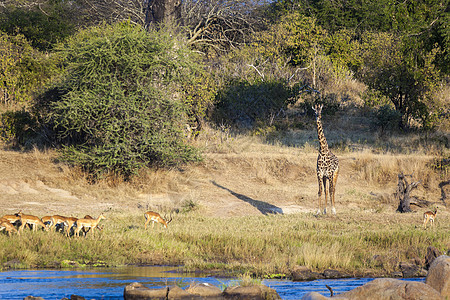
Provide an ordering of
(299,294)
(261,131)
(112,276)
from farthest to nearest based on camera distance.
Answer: (261,131) < (112,276) < (299,294)

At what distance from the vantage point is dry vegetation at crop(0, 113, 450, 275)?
12.4 metres

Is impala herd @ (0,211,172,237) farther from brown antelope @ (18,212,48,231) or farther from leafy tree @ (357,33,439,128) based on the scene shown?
leafy tree @ (357,33,439,128)

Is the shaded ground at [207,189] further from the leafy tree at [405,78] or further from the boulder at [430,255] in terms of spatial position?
the boulder at [430,255]

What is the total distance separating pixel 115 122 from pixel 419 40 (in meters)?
12.1

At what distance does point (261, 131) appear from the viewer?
28.5m

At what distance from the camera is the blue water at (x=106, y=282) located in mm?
9258

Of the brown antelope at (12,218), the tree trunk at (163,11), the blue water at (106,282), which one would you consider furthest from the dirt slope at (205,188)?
the tree trunk at (163,11)

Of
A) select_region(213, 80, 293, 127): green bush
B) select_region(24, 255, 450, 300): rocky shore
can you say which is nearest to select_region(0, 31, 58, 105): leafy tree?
select_region(213, 80, 293, 127): green bush

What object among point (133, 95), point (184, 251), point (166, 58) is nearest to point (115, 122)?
point (133, 95)

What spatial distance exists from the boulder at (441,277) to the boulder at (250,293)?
2325 millimetres

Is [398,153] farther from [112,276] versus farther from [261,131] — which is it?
[112,276]

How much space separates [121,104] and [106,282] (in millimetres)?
11226

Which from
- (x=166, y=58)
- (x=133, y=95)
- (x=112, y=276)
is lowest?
(x=112, y=276)

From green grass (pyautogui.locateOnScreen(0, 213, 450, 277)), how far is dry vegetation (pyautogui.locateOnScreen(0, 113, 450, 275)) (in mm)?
25
